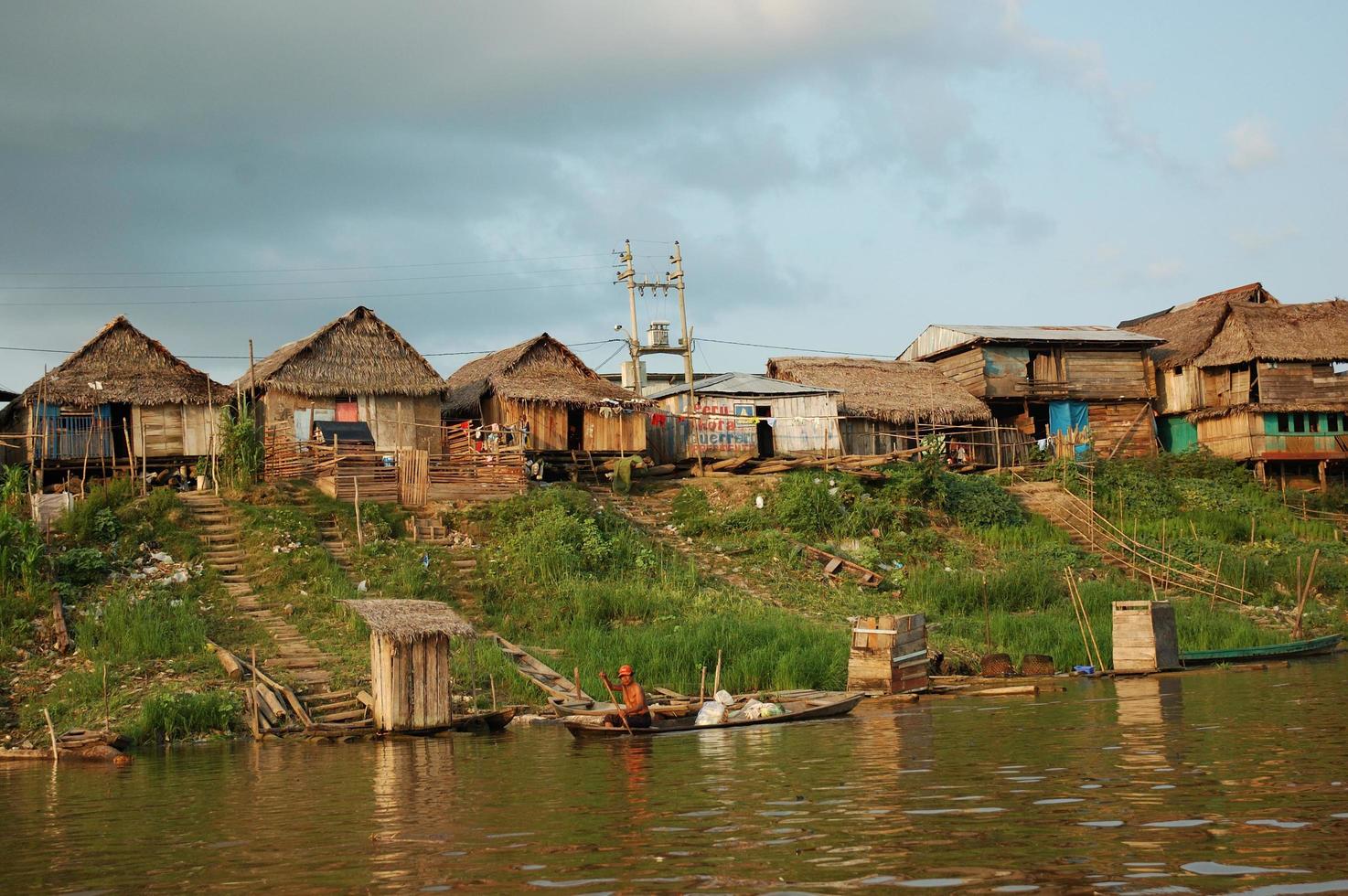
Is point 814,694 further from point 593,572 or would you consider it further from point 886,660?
point 593,572

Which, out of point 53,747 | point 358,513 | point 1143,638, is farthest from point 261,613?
point 1143,638

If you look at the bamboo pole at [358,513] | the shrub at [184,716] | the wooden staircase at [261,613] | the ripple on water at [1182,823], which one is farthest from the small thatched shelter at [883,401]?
the ripple on water at [1182,823]

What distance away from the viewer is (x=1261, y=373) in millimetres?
39562

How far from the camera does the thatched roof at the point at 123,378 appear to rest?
31656 mm

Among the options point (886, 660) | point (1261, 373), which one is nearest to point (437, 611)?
point (886, 660)

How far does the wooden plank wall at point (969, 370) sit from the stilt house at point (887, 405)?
1.71ft

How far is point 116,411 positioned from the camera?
107 feet

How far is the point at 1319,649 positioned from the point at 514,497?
15873 mm

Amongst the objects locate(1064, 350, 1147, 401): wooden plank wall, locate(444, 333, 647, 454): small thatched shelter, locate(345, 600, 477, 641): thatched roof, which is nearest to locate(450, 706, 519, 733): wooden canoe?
locate(345, 600, 477, 641): thatched roof

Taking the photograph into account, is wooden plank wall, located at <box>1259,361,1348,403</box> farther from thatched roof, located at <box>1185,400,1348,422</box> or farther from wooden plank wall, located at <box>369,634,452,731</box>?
wooden plank wall, located at <box>369,634,452,731</box>

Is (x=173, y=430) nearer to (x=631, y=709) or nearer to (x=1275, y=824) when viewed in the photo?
(x=631, y=709)

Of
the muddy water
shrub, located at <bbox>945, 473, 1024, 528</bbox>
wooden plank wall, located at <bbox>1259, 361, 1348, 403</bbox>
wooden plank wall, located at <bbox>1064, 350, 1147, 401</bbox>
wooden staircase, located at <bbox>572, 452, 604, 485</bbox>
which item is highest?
wooden plank wall, located at <bbox>1064, 350, 1147, 401</bbox>

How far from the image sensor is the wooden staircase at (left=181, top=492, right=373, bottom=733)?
744 inches

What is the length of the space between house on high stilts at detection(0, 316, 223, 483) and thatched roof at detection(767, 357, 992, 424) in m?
16.9
